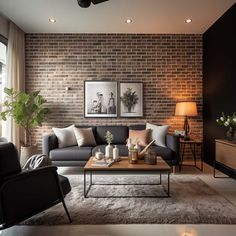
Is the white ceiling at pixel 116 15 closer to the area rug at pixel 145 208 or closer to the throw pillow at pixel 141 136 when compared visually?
the throw pillow at pixel 141 136

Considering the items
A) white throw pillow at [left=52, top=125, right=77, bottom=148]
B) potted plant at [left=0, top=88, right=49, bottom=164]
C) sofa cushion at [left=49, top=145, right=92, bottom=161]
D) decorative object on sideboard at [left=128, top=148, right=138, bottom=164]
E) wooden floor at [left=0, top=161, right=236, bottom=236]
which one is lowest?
wooden floor at [left=0, top=161, right=236, bottom=236]

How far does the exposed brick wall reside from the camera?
5.21m

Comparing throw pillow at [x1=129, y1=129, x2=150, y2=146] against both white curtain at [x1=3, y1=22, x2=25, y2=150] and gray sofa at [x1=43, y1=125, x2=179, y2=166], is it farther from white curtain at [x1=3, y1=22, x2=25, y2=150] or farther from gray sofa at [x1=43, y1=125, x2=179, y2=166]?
white curtain at [x1=3, y1=22, x2=25, y2=150]

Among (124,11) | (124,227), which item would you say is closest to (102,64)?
(124,11)

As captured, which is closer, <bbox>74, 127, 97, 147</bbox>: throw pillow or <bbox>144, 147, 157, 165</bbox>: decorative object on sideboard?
<bbox>144, 147, 157, 165</bbox>: decorative object on sideboard

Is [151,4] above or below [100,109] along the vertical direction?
above

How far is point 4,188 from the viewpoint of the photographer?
5.88ft

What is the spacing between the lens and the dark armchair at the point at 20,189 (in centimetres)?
181

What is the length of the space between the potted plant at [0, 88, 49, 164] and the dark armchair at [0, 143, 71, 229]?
2.57 metres

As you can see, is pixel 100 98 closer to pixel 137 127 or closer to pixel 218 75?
pixel 137 127

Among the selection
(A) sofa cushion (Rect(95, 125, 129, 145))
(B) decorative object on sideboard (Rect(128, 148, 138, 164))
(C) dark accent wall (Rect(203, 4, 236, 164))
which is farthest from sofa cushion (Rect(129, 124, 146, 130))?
(B) decorative object on sideboard (Rect(128, 148, 138, 164))

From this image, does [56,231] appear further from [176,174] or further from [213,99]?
[213,99]

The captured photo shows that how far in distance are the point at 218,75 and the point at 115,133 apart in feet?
7.76

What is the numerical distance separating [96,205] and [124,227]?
605 mm
